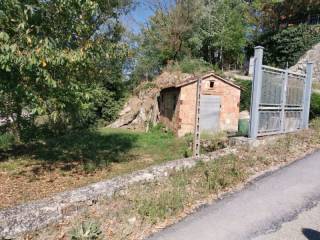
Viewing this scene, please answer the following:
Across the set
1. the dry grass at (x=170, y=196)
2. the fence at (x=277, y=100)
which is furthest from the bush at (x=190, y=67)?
the dry grass at (x=170, y=196)

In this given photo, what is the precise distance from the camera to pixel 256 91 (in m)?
8.69

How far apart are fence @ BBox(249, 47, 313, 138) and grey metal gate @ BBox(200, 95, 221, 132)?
22.2 feet

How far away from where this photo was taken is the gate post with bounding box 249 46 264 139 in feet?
28.2

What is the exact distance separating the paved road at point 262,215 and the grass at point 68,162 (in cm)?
359

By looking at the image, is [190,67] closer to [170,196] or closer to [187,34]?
[187,34]

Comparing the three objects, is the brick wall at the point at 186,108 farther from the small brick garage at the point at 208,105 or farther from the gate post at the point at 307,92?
the gate post at the point at 307,92

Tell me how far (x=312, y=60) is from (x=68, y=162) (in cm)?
1989

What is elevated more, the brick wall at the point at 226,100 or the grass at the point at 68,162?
the brick wall at the point at 226,100

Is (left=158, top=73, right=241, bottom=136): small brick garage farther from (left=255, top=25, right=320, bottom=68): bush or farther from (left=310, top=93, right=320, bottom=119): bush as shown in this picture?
(left=255, top=25, right=320, bottom=68): bush

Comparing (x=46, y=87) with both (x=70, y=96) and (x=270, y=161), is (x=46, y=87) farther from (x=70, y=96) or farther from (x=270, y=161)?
(x=270, y=161)

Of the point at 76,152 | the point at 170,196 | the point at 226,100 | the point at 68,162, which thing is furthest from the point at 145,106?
the point at 170,196

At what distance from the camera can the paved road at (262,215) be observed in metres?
4.35

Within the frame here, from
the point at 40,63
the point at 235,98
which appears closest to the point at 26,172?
the point at 40,63

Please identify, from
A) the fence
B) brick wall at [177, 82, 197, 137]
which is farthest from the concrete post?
brick wall at [177, 82, 197, 137]
